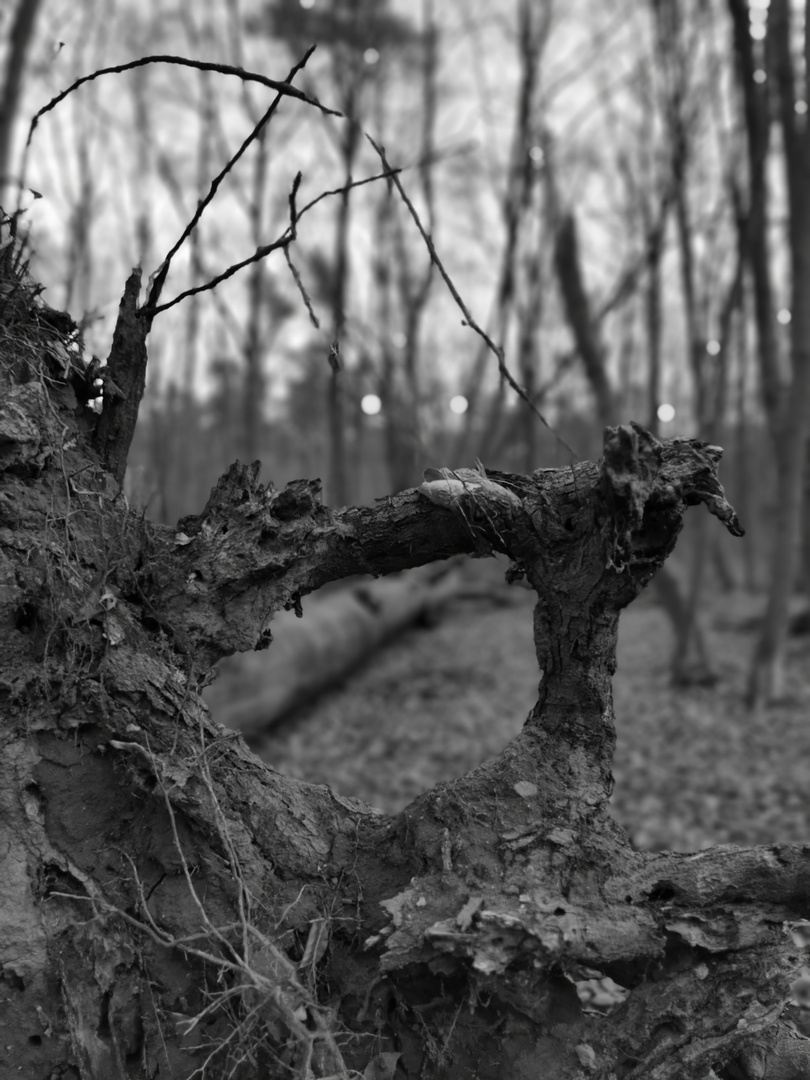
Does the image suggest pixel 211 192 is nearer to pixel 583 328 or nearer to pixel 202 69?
pixel 202 69

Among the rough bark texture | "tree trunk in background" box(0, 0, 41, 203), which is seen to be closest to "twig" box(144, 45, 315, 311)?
the rough bark texture

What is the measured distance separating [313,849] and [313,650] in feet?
17.3

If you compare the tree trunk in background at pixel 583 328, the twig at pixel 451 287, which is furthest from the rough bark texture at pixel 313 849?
the tree trunk in background at pixel 583 328

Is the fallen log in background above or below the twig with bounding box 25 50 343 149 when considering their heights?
below

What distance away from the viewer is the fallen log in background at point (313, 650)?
5516mm

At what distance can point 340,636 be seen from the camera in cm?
771

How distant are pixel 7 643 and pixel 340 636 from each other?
20.4 ft

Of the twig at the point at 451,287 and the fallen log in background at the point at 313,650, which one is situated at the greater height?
the twig at the point at 451,287

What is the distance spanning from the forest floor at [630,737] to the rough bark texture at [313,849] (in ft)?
6.16

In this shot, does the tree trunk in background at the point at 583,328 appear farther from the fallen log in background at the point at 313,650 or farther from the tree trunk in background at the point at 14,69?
the tree trunk in background at the point at 14,69

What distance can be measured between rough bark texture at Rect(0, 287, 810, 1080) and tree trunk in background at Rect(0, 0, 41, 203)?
6256 millimetres

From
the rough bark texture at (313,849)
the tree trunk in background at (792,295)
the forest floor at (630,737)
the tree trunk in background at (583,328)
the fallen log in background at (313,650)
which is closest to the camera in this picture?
the rough bark texture at (313,849)

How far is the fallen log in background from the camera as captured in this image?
217 inches

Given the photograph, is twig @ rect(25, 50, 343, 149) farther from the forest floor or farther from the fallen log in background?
the forest floor
